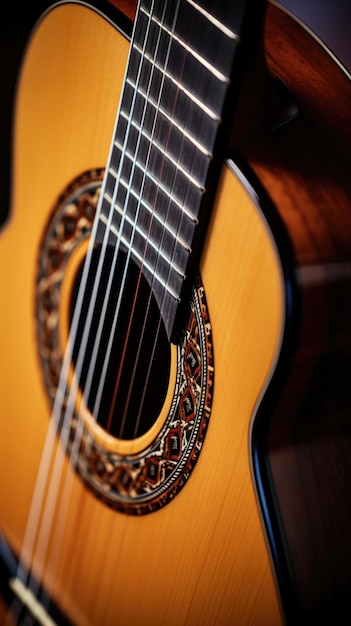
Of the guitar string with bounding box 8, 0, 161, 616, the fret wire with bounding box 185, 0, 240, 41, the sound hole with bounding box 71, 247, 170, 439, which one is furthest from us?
the guitar string with bounding box 8, 0, 161, 616

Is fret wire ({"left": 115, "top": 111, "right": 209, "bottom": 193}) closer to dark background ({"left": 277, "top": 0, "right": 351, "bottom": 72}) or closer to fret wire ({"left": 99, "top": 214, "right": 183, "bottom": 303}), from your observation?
fret wire ({"left": 99, "top": 214, "right": 183, "bottom": 303})

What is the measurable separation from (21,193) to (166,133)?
0.27m

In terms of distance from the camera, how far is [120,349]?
21.7 inches

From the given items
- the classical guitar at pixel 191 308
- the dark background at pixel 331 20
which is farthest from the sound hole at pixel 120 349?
the dark background at pixel 331 20

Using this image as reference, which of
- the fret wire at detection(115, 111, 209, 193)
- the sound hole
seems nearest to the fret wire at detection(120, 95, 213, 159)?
the fret wire at detection(115, 111, 209, 193)

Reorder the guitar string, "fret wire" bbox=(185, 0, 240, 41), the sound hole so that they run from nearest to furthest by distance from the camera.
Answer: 1. "fret wire" bbox=(185, 0, 240, 41)
2. the sound hole
3. the guitar string

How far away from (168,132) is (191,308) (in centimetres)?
12

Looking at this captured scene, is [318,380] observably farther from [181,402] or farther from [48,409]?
[48,409]

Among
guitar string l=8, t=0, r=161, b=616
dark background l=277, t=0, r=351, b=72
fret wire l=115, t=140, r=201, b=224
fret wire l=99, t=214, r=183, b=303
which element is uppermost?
dark background l=277, t=0, r=351, b=72

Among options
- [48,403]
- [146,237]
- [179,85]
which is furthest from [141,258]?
[48,403]

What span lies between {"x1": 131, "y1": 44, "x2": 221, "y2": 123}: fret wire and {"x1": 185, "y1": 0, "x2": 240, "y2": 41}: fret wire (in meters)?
0.04

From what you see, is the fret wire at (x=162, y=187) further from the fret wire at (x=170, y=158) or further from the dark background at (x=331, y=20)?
the dark background at (x=331, y=20)

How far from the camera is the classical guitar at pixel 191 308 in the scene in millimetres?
402

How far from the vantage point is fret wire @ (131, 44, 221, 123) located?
409mm
